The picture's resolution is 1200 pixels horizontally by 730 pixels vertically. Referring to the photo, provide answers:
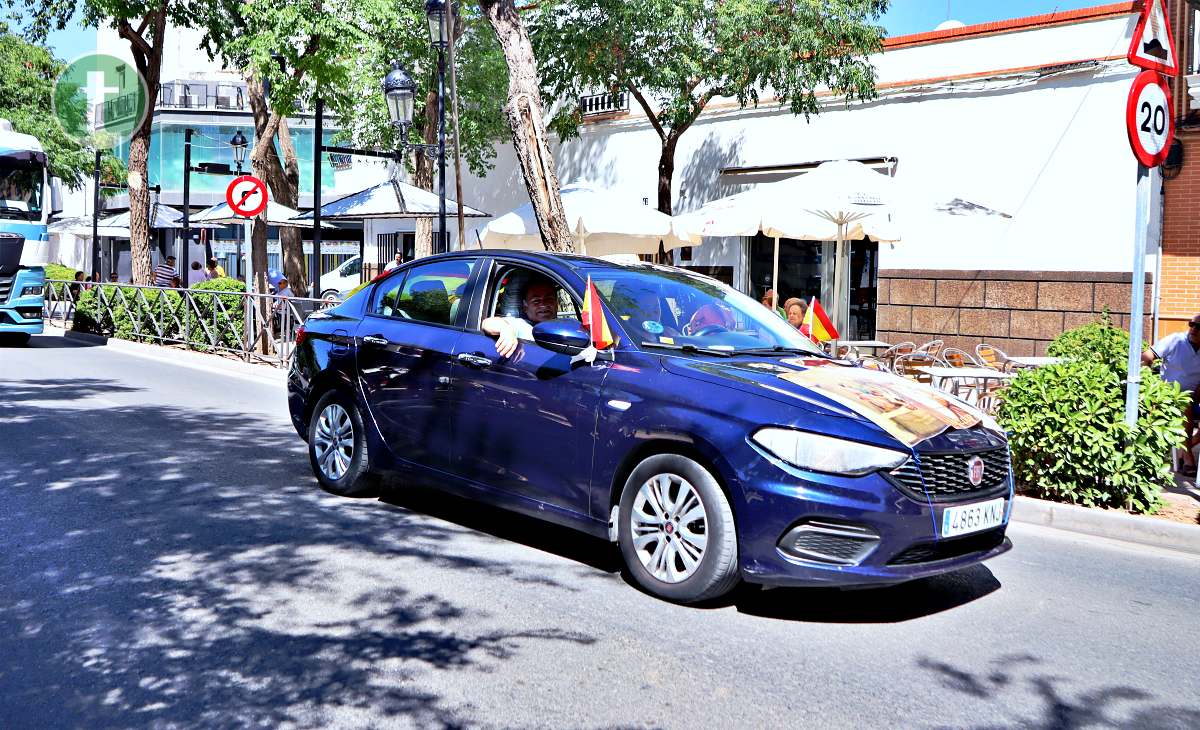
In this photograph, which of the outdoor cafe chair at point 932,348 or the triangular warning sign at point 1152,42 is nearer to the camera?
the triangular warning sign at point 1152,42

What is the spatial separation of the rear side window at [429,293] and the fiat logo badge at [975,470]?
117 inches

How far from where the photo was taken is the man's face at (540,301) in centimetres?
672

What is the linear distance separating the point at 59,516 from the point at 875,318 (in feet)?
50.8

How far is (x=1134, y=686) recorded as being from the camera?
4.60 m

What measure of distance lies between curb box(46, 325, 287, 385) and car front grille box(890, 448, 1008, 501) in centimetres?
1186

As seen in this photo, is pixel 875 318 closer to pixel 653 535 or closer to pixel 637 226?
pixel 637 226

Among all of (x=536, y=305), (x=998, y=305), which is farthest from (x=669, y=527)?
(x=998, y=305)

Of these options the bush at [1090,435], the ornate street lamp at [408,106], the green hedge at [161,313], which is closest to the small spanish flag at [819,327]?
the bush at [1090,435]

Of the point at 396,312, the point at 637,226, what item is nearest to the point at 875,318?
the point at 637,226

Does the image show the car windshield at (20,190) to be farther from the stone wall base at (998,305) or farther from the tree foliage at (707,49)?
the stone wall base at (998,305)

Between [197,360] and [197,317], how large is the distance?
1.41 metres

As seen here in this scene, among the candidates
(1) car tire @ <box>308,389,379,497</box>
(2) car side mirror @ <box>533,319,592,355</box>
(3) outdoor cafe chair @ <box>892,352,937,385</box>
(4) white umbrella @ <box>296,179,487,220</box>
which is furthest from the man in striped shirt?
(2) car side mirror @ <box>533,319,592,355</box>

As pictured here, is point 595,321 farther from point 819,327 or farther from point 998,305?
point 998,305

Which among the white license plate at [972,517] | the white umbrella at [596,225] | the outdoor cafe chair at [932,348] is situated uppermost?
the white umbrella at [596,225]
